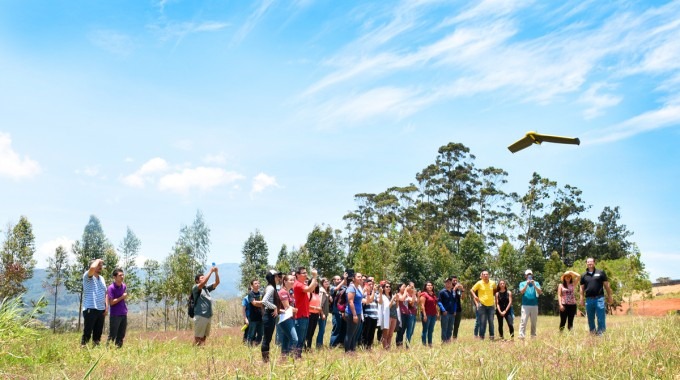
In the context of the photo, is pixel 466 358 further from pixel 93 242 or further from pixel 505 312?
pixel 93 242

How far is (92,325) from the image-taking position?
10359 mm

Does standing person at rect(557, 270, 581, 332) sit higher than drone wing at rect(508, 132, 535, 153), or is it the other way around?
→ drone wing at rect(508, 132, 535, 153)

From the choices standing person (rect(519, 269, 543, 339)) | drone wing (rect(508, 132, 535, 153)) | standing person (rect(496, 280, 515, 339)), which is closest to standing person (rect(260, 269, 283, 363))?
drone wing (rect(508, 132, 535, 153))

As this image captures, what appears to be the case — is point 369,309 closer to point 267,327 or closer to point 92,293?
point 267,327

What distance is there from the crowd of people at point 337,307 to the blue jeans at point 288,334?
0.05 ft

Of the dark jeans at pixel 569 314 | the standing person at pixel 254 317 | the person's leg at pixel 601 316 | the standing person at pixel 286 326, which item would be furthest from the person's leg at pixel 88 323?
the dark jeans at pixel 569 314

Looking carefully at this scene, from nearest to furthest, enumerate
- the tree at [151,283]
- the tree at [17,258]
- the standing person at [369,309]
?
the standing person at [369,309]
the tree at [17,258]
the tree at [151,283]

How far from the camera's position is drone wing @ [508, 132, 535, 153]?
9422mm

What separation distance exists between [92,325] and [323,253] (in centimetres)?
3937

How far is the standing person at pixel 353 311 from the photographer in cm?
1103

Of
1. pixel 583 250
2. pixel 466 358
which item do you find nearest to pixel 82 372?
pixel 466 358

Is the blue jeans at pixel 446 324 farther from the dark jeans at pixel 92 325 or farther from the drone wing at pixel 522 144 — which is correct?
the dark jeans at pixel 92 325

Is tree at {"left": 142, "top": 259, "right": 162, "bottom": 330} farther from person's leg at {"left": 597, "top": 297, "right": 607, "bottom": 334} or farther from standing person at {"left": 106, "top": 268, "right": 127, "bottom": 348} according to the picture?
person's leg at {"left": 597, "top": 297, "right": 607, "bottom": 334}

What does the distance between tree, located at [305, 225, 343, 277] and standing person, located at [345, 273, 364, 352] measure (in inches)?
1472
